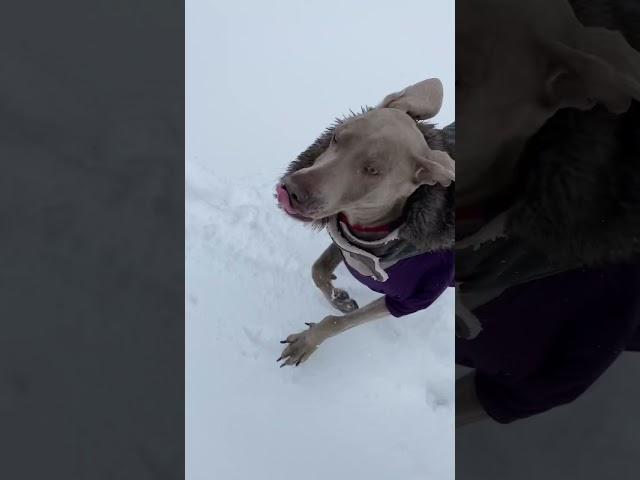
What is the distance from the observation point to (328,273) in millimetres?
2273

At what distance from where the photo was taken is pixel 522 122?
37 centimetres

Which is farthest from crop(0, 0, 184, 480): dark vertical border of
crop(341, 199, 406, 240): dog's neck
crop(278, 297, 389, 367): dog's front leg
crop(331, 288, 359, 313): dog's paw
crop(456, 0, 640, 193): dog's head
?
crop(331, 288, 359, 313): dog's paw

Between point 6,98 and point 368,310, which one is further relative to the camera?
point 368,310

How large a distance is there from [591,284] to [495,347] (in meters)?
0.08

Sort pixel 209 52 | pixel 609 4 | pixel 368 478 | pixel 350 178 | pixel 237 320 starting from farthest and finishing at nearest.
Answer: pixel 209 52, pixel 237 320, pixel 368 478, pixel 350 178, pixel 609 4

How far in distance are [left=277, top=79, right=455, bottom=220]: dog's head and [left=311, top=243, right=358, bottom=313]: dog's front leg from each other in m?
0.67

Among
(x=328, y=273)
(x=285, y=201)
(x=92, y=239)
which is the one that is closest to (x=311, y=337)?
(x=328, y=273)

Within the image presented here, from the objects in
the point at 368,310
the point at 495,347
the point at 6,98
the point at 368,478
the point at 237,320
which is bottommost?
the point at 368,478

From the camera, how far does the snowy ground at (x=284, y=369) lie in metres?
1.93

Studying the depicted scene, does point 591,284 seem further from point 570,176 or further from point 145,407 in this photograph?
point 145,407

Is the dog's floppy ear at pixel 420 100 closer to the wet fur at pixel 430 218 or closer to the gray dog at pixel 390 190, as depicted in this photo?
the gray dog at pixel 390 190

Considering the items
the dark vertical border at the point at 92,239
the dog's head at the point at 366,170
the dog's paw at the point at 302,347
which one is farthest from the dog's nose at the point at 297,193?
the dark vertical border at the point at 92,239

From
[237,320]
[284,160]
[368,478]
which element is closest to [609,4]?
[368,478]

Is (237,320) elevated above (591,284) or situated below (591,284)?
below
